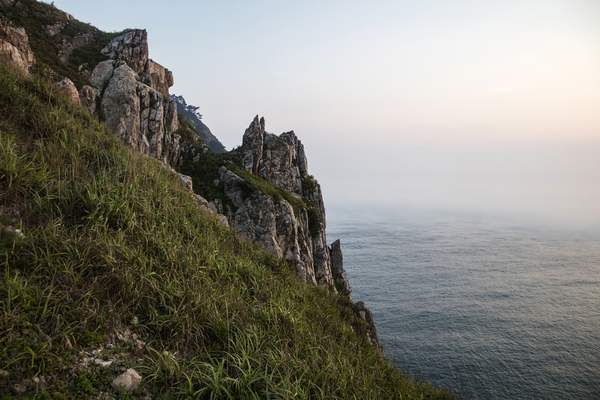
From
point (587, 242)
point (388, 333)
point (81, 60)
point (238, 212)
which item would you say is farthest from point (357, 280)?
point (587, 242)

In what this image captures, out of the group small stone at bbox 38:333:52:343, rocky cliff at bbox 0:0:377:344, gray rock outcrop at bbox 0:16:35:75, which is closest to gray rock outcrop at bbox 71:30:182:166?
rocky cliff at bbox 0:0:377:344

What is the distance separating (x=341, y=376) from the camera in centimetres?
591

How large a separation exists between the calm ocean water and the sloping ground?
4.14 m

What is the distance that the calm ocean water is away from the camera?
35.0 meters

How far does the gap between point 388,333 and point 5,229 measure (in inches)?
1834

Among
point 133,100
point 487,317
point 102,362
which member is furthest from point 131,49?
point 487,317

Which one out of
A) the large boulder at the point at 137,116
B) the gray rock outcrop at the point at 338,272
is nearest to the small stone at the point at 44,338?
the large boulder at the point at 137,116

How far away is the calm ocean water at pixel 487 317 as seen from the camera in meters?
35.0

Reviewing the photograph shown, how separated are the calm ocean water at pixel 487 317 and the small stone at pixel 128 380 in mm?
6773

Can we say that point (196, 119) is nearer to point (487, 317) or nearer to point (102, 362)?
point (487, 317)

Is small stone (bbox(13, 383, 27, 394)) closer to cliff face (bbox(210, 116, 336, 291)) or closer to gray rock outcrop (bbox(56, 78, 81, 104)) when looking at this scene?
gray rock outcrop (bbox(56, 78, 81, 104))

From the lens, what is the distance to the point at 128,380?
411 centimetres

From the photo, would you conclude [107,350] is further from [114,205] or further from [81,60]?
[81,60]

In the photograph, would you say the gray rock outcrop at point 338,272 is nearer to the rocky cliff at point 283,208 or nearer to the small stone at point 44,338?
the rocky cliff at point 283,208
